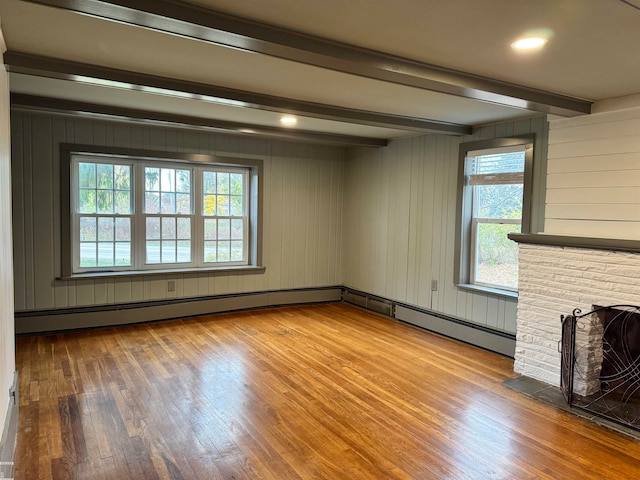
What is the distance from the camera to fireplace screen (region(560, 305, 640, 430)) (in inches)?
135

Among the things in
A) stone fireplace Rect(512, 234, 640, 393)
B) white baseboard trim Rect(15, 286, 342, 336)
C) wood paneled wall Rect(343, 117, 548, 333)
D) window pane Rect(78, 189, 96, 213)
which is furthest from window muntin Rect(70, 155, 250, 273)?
stone fireplace Rect(512, 234, 640, 393)

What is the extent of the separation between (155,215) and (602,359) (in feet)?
16.6

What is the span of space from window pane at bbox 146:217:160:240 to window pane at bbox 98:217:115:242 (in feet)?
1.38

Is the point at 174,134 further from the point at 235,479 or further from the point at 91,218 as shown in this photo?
the point at 235,479

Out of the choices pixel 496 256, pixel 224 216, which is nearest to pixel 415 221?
pixel 496 256

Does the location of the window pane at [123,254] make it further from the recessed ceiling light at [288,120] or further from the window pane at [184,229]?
the recessed ceiling light at [288,120]

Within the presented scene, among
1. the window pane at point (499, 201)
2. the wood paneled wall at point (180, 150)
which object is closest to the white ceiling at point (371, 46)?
the window pane at point (499, 201)

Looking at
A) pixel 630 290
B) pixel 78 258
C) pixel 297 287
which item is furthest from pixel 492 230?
pixel 78 258

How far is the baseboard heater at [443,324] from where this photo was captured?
464 cm

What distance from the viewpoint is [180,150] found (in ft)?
18.8

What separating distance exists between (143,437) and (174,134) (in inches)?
155

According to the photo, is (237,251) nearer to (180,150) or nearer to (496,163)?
(180,150)

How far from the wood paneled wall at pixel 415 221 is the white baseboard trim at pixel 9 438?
165 inches

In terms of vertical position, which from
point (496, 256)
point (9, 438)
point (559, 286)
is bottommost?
point (9, 438)
